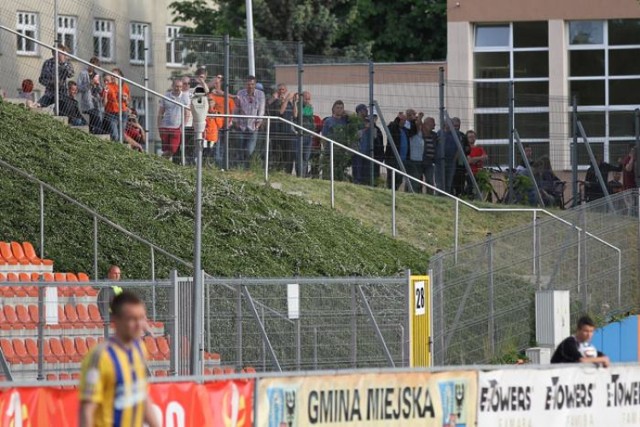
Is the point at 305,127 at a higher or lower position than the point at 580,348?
higher

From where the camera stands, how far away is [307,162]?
3198cm

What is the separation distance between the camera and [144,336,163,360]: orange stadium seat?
19.2m

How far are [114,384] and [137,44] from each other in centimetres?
2189

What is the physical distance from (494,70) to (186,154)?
14818 millimetres

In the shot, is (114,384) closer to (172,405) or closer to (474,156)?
(172,405)

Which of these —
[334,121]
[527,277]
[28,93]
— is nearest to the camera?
[527,277]

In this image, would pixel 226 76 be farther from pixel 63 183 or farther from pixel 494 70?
pixel 494 70

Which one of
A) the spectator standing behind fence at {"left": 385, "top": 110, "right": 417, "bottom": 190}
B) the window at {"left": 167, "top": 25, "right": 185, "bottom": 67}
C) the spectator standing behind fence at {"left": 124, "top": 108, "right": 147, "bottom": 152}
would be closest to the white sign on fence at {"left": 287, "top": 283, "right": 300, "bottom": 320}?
the spectator standing behind fence at {"left": 124, "top": 108, "right": 147, "bottom": 152}

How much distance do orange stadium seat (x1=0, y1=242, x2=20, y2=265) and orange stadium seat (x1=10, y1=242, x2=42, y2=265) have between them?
73 mm

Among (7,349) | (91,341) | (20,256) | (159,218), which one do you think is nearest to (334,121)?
(159,218)

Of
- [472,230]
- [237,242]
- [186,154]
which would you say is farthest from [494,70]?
[237,242]

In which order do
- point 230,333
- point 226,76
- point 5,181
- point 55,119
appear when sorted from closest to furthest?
point 230,333 → point 5,181 → point 55,119 → point 226,76

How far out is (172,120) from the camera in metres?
29.4

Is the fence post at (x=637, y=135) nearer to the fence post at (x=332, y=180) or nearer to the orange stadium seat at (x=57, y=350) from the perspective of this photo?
the fence post at (x=332, y=180)
